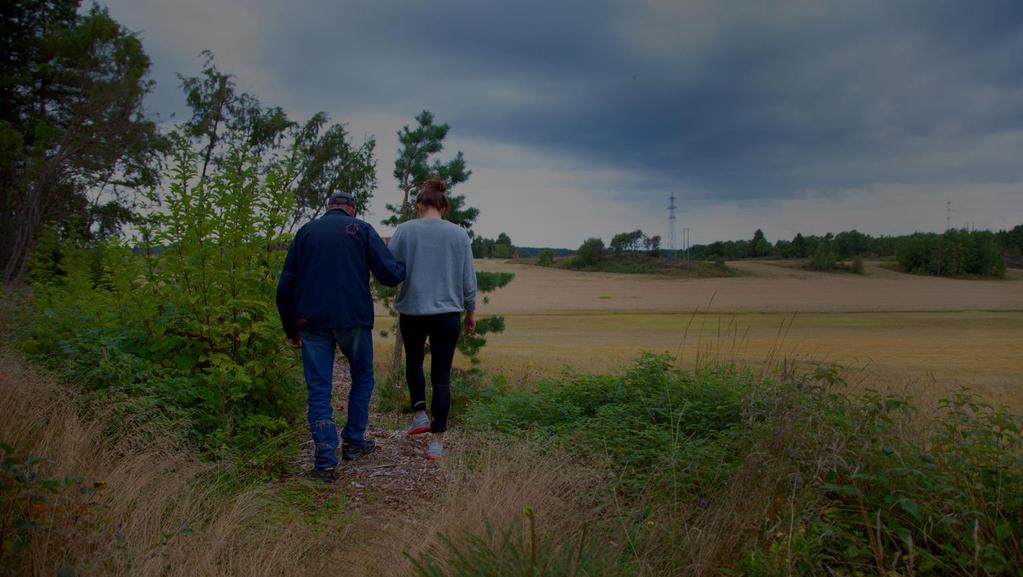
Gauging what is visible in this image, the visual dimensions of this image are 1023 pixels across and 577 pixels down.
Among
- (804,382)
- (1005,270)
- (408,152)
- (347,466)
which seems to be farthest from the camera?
(1005,270)

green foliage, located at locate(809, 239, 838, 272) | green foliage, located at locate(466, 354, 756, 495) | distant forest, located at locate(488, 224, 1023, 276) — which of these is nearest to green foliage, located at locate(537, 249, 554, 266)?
distant forest, located at locate(488, 224, 1023, 276)

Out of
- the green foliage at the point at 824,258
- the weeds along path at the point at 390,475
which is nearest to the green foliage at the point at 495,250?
the weeds along path at the point at 390,475

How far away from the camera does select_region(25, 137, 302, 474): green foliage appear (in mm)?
4832

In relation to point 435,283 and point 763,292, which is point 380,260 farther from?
point 763,292

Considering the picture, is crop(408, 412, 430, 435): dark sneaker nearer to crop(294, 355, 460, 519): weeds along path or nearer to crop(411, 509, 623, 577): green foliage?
crop(294, 355, 460, 519): weeds along path

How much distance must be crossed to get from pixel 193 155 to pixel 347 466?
2950 millimetres

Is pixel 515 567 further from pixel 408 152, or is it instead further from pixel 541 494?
pixel 408 152

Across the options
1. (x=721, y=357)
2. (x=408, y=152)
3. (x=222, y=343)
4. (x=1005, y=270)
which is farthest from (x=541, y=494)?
(x=1005, y=270)

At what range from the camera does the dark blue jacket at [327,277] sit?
15.0 ft

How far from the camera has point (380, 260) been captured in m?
Answer: 4.79

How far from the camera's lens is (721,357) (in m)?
8.02

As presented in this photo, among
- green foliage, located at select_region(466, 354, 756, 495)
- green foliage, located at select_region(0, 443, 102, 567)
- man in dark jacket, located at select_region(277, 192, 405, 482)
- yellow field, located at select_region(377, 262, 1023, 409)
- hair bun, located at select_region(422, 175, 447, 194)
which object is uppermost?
hair bun, located at select_region(422, 175, 447, 194)

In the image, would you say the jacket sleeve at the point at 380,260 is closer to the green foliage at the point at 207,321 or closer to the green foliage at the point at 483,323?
the green foliage at the point at 207,321

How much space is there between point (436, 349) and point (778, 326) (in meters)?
4.96
